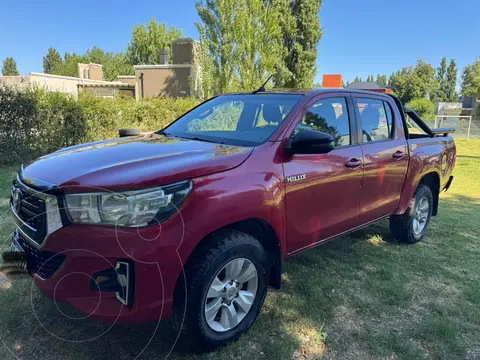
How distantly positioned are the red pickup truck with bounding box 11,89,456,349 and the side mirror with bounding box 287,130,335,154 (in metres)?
0.01

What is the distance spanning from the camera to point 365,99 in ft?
13.4

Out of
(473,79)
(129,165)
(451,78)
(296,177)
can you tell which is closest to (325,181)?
(296,177)

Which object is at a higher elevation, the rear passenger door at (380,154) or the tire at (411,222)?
the rear passenger door at (380,154)

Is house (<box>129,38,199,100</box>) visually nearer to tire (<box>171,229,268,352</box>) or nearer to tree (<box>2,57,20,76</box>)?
tire (<box>171,229,268,352</box>)

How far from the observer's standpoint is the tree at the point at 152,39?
49250 mm

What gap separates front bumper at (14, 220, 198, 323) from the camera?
6.92 ft

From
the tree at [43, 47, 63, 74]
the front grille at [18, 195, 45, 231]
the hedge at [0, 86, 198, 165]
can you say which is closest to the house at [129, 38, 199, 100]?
the hedge at [0, 86, 198, 165]

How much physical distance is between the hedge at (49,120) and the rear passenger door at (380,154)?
26.1ft

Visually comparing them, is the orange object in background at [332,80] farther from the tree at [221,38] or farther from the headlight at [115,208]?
the headlight at [115,208]

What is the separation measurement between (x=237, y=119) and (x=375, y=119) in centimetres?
159

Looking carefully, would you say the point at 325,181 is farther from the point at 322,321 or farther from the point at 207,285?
the point at 207,285

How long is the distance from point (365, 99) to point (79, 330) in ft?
11.4

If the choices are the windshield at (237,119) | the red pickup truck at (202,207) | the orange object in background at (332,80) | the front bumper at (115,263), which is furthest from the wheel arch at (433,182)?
the orange object in background at (332,80)

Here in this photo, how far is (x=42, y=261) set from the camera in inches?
90.0
